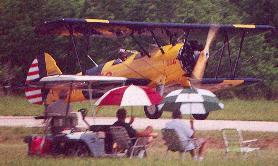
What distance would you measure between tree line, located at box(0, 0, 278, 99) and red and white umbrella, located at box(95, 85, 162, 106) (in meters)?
28.7

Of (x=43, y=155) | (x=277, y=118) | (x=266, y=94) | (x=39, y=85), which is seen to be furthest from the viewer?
(x=266, y=94)

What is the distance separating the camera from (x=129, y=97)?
15578mm

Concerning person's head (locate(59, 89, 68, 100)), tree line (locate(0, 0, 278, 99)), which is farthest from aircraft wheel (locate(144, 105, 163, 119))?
tree line (locate(0, 0, 278, 99))

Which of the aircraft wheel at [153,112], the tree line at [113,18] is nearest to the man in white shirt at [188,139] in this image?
the aircraft wheel at [153,112]

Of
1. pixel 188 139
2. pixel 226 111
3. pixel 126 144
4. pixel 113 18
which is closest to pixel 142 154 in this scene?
pixel 126 144

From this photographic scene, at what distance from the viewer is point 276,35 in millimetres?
52344

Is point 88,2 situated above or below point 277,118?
above

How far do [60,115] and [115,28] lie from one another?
10.8 meters

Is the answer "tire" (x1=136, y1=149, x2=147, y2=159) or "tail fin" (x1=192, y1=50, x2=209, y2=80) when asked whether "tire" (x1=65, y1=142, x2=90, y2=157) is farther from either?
"tail fin" (x1=192, y1=50, x2=209, y2=80)

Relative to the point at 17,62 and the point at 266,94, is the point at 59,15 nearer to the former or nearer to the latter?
the point at 17,62

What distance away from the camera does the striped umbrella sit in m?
17.3

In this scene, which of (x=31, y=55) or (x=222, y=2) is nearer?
(x=31, y=55)

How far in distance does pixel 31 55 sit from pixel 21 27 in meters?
2.02

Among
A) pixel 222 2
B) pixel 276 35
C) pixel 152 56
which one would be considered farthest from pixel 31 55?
pixel 152 56
